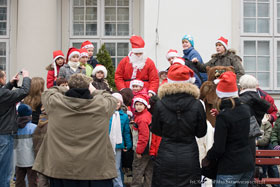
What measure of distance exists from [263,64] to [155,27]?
3.42m

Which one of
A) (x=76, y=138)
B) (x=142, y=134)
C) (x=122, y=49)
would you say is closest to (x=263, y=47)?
(x=122, y=49)

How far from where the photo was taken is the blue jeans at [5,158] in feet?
19.4

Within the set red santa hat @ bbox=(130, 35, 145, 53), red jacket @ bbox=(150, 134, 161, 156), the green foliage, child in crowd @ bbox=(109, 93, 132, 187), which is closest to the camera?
red jacket @ bbox=(150, 134, 161, 156)

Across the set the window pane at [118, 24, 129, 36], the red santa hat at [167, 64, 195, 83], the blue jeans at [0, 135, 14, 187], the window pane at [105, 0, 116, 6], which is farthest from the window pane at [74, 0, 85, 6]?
the red santa hat at [167, 64, 195, 83]

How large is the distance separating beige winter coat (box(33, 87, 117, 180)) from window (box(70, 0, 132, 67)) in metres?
7.45

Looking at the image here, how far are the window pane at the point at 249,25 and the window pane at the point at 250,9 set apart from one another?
0.14 m

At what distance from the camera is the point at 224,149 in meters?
4.51

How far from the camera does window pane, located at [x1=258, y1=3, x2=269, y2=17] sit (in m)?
11.8

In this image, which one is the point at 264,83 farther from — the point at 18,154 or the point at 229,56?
the point at 18,154

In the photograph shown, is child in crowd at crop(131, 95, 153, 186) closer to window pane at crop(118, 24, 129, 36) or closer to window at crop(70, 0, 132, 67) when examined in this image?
window at crop(70, 0, 132, 67)

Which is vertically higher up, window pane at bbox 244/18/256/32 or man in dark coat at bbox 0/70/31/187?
window pane at bbox 244/18/256/32

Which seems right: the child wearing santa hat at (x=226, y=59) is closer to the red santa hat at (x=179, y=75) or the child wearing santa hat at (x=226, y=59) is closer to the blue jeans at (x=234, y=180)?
the red santa hat at (x=179, y=75)

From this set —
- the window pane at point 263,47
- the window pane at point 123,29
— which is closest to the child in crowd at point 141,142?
the window pane at point 123,29

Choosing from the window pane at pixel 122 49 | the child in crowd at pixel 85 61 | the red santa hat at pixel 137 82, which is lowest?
the red santa hat at pixel 137 82
